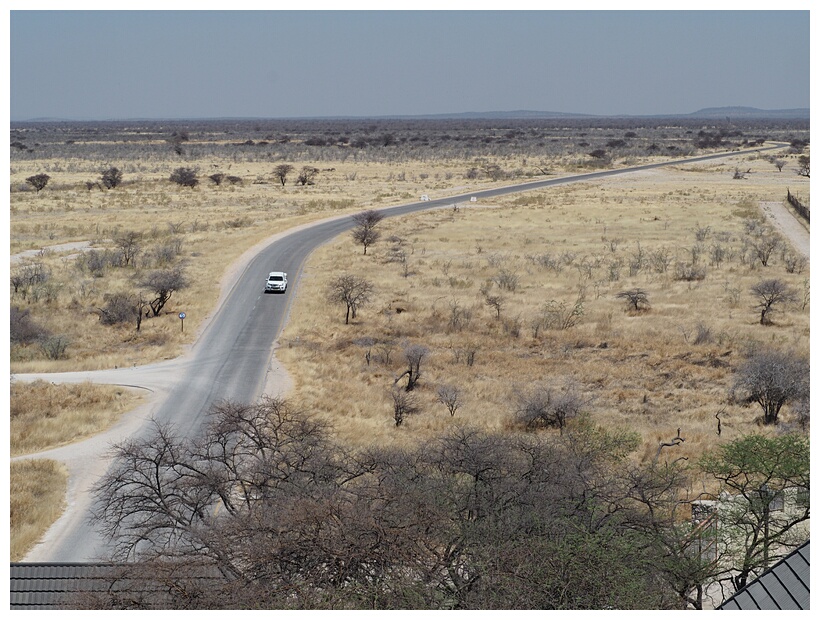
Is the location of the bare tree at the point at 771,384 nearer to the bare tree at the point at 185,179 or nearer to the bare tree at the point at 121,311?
the bare tree at the point at 121,311

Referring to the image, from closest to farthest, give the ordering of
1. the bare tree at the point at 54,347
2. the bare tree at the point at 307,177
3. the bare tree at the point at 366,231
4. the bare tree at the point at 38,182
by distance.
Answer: the bare tree at the point at 54,347 → the bare tree at the point at 366,231 → the bare tree at the point at 38,182 → the bare tree at the point at 307,177

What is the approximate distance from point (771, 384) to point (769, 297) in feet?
47.8

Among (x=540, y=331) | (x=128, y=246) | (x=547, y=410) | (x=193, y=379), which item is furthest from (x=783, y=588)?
(x=128, y=246)

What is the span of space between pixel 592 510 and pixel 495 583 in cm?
395

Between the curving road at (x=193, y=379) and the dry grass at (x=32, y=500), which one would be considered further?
the curving road at (x=193, y=379)

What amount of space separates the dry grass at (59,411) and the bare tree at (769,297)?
91.4ft

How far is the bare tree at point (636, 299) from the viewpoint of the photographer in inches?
1656

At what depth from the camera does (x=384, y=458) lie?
758 inches

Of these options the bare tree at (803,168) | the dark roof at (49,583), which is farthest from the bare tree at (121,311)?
the bare tree at (803,168)

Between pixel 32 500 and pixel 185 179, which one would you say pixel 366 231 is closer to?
pixel 32 500

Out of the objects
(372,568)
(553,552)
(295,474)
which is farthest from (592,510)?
(295,474)

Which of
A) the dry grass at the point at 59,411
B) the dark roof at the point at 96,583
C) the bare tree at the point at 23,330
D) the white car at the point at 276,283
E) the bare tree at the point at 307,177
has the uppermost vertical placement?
the bare tree at the point at 307,177

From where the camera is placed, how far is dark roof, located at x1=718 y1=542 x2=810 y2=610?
329 inches

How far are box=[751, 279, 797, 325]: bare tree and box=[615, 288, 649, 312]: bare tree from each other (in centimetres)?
522
